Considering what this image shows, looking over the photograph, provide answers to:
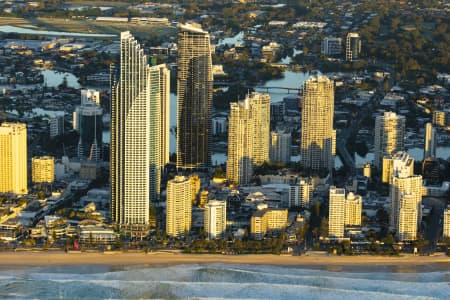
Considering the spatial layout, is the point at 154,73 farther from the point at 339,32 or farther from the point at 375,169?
the point at 339,32

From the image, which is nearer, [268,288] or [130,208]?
[268,288]

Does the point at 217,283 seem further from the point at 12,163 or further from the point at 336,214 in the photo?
the point at 12,163

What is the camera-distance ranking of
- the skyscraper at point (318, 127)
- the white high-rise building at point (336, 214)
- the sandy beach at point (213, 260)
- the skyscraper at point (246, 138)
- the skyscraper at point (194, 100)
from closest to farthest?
the sandy beach at point (213, 260), the white high-rise building at point (336, 214), the skyscraper at point (246, 138), the skyscraper at point (318, 127), the skyscraper at point (194, 100)

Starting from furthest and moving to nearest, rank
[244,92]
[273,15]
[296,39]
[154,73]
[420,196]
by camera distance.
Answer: [273,15] < [296,39] < [244,92] < [154,73] < [420,196]

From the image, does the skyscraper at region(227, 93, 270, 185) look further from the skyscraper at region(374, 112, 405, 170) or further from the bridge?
the bridge

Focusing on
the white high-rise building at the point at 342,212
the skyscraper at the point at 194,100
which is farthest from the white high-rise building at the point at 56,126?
the white high-rise building at the point at 342,212

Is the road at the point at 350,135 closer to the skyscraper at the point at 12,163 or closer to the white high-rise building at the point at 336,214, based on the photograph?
the white high-rise building at the point at 336,214

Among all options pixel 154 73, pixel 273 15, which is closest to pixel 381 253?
pixel 154 73
